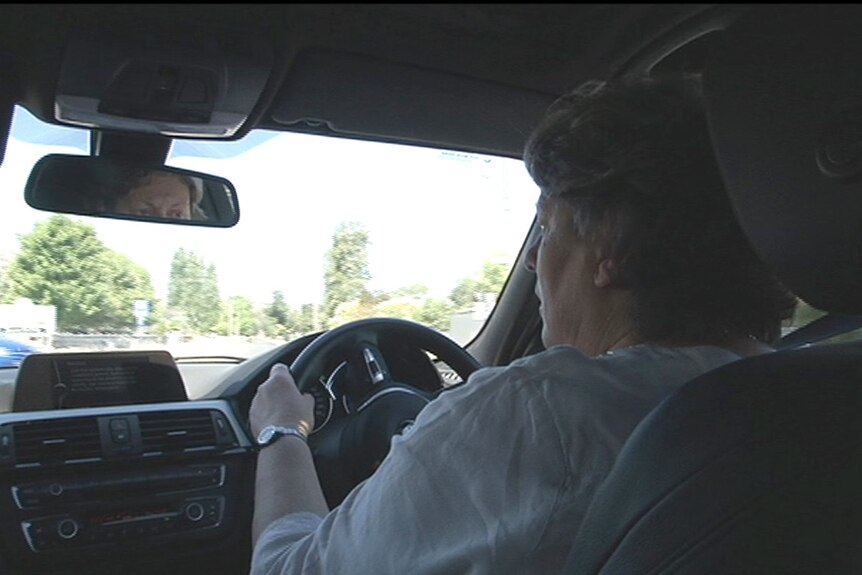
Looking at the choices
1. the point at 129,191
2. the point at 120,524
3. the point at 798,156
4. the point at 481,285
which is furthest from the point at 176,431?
the point at 798,156

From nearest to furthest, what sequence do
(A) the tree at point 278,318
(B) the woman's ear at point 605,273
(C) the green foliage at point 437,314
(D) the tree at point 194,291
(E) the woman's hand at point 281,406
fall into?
(B) the woman's ear at point 605,273 < (E) the woman's hand at point 281,406 < (D) the tree at point 194,291 < (A) the tree at point 278,318 < (C) the green foliage at point 437,314

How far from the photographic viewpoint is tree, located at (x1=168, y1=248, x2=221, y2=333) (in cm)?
324

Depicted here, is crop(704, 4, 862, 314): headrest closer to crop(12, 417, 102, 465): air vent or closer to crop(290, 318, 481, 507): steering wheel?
crop(290, 318, 481, 507): steering wheel

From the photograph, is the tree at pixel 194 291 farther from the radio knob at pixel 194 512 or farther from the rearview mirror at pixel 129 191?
the radio knob at pixel 194 512

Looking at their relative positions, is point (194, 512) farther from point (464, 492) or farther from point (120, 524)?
point (464, 492)

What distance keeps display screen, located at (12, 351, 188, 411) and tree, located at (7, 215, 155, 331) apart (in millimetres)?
107

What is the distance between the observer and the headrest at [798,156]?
1.36 m

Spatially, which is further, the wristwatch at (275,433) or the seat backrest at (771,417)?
the wristwatch at (275,433)

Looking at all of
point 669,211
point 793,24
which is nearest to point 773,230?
point 669,211

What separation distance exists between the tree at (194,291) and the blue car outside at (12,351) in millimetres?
448

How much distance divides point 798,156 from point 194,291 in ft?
7.39

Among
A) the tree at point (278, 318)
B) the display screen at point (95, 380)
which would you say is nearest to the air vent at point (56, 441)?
the display screen at point (95, 380)

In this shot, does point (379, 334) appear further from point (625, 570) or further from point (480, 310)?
point (625, 570)

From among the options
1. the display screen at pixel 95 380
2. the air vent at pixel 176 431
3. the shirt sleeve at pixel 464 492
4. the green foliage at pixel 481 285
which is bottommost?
the air vent at pixel 176 431
